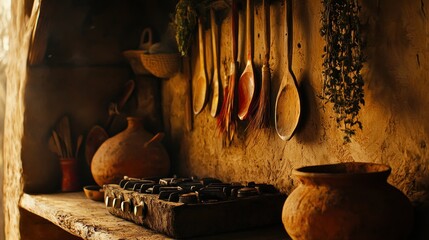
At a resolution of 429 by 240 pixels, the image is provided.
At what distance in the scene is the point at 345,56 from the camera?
5.59 feet

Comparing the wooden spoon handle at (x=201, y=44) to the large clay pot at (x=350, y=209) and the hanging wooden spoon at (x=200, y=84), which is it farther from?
the large clay pot at (x=350, y=209)

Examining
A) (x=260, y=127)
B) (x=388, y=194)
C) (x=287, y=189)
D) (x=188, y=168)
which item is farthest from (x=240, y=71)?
(x=388, y=194)

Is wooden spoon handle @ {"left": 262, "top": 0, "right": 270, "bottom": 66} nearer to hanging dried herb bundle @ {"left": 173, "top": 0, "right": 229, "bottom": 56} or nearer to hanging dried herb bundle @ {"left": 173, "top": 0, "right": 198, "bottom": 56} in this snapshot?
hanging dried herb bundle @ {"left": 173, "top": 0, "right": 229, "bottom": 56}

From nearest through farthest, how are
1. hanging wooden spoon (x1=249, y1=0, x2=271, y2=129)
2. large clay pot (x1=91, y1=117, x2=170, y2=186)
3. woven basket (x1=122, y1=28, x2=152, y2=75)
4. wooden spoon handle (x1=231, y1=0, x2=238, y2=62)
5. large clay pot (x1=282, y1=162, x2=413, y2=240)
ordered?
large clay pot (x1=282, y1=162, x2=413, y2=240), hanging wooden spoon (x1=249, y1=0, x2=271, y2=129), wooden spoon handle (x1=231, y1=0, x2=238, y2=62), large clay pot (x1=91, y1=117, x2=170, y2=186), woven basket (x1=122, y1=28, x2=152, y2=75)

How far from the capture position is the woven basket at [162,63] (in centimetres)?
285

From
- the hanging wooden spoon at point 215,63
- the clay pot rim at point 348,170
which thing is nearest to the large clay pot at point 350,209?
the clay pot rim at point 348,170

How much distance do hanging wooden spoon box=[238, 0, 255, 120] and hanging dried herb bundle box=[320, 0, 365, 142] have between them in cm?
54

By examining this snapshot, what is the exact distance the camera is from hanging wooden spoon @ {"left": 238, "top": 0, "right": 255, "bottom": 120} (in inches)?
89.8

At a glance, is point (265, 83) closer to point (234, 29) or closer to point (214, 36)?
point (234, 29)

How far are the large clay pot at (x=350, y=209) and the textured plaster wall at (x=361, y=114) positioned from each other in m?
0.18

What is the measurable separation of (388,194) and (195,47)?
1484mm

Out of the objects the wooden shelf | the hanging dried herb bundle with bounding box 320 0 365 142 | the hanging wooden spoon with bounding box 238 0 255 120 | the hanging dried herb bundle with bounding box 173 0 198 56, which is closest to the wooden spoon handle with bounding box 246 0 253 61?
the hanging wooden spoon with bounding box 238 0 255 120

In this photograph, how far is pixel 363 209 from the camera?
1.43 meters

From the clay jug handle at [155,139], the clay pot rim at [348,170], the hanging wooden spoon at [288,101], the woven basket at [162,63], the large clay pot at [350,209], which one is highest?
the woven basket at [162,63]
